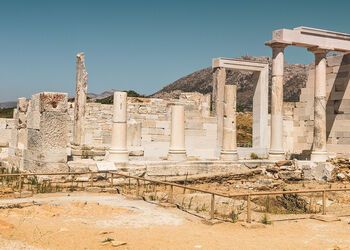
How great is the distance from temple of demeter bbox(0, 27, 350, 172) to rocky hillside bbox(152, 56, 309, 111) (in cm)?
3726

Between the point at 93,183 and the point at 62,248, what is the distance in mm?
7211

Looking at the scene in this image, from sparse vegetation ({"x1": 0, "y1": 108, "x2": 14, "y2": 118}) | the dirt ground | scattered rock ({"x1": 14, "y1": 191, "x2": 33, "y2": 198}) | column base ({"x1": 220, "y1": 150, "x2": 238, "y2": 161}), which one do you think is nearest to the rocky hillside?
sparse vegetation ({"x1": 0, "y1": 108, "x2": 14, "y2": 118})

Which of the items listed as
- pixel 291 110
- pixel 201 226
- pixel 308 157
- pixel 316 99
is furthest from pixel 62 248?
pixel 291 110

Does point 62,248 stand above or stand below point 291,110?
below

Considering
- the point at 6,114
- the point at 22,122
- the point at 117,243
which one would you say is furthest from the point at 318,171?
the point at 6,114

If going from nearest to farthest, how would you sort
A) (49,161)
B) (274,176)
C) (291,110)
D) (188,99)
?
(49,161) → (274,176) → (291,110) → (188,99)

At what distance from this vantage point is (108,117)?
2702 centimetres

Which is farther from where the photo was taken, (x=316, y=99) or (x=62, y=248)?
(x=316, y=99)

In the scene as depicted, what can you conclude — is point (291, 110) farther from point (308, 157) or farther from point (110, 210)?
point (110, 210)

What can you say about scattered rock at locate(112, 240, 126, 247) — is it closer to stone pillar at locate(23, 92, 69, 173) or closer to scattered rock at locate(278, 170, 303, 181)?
stone pillar at locate(23, 92, 69, 173)

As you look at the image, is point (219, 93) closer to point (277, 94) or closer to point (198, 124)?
point (198, 124)

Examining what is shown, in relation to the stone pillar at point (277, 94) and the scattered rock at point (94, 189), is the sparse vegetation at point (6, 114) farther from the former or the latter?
the scattered rock at point (94, 189)

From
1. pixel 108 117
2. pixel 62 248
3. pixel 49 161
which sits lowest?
pixel 62 248

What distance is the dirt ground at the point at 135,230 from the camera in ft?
26.1
